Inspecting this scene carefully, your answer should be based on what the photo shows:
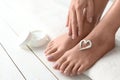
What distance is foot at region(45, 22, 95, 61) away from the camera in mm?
992

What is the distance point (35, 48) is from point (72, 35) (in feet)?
0.61

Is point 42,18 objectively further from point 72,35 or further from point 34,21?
point 72,35

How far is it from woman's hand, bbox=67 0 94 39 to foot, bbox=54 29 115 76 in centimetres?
5

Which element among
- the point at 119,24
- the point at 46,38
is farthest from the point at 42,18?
the point at 119,24

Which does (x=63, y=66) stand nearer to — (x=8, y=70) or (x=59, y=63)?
(x=59, y=63)

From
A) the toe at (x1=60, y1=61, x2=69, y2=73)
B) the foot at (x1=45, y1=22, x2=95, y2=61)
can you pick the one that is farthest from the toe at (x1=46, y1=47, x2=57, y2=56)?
the toe at (x1=60, y1=61, x2=69, y2=73)

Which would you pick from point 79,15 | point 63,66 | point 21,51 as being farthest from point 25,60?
point 79,15

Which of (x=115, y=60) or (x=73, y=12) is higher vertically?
(x=73, y=12)

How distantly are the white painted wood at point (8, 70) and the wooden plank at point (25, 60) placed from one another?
0.02 metres

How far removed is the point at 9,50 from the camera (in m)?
1.09

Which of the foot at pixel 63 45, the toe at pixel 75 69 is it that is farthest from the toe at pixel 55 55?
the toe at pixel 75 69

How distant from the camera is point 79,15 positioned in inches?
38.9

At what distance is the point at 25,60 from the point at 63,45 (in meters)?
0.17

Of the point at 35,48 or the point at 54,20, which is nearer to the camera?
the point at 35,48
